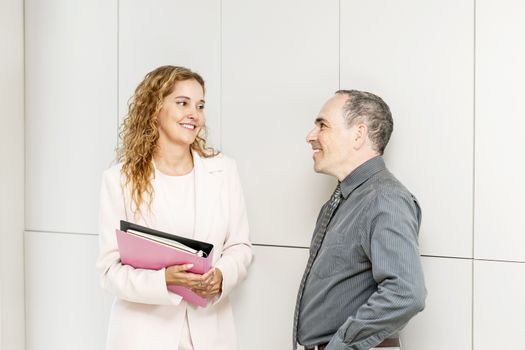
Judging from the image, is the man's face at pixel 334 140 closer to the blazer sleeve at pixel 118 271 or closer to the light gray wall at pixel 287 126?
the light gray wall at pixel 287 126

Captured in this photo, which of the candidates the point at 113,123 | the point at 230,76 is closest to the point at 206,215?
the point at 230,76

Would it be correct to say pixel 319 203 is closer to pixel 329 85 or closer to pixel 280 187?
pixel 280 187

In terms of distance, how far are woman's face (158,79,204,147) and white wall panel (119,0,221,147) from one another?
290 millimetres

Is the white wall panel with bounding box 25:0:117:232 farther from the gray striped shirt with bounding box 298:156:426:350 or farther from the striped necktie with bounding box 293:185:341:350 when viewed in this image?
the gray striped shirt with bounding box 298:156:426:350

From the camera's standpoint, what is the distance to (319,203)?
8.09 feet

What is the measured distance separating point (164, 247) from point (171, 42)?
111cm

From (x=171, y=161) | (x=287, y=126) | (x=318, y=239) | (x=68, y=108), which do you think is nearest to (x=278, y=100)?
(x=287, y=126)

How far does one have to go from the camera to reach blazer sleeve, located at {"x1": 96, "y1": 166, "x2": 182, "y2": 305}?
2.16 metres

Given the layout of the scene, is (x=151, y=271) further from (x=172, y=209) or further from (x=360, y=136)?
(x=360, y=136)

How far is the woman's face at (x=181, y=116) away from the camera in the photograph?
92.2 inches

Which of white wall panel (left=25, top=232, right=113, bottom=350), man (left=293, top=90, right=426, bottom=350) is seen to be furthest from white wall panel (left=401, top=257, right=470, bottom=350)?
white wall panel (left=25, top=232, right=113, bottom=350)

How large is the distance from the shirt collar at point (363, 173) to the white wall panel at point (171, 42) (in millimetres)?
844

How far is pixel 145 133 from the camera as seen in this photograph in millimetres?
2400

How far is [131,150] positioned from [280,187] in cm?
62
